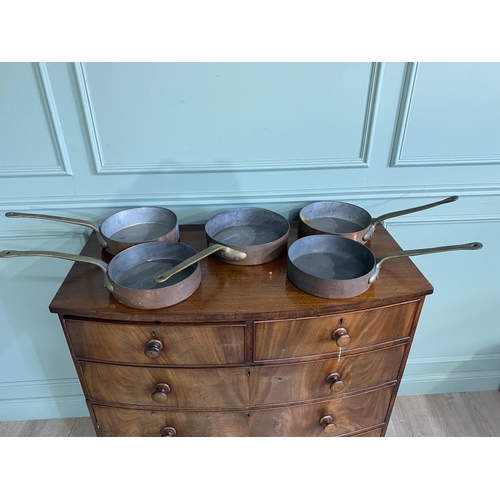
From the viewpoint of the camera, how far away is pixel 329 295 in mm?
930

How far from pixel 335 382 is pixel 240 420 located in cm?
29

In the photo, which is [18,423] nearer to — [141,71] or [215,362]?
[215,362]

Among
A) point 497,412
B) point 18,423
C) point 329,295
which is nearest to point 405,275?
point 329,295

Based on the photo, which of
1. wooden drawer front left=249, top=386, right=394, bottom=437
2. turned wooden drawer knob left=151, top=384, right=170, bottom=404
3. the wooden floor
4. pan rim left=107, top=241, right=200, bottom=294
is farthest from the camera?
the wooden floor

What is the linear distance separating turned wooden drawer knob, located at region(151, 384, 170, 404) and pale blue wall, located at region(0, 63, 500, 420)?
51 cm

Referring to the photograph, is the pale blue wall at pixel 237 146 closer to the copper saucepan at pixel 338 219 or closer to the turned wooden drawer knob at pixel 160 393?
the copper saucepan at pixel 338 219

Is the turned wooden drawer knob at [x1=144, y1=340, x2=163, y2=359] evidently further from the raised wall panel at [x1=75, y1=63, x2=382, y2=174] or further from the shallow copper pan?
the raised wall panel at [x1=75, y1=63, x2=382, y2=174]

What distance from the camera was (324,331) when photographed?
3.15 ft

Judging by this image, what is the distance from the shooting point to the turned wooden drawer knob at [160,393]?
986 millimetres

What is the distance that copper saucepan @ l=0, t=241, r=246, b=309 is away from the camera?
2.89 ft

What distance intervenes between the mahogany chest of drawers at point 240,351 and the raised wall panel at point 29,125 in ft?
0.96

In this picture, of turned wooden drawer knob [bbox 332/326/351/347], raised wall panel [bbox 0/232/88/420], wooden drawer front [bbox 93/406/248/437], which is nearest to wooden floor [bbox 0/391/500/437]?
raised wall panel [bbox 0/232/88/420]

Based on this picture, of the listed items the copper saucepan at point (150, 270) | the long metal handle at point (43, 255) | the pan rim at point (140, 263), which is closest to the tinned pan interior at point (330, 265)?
the copper saucepan at point (150, 270)

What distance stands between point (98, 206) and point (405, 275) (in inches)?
36.0
